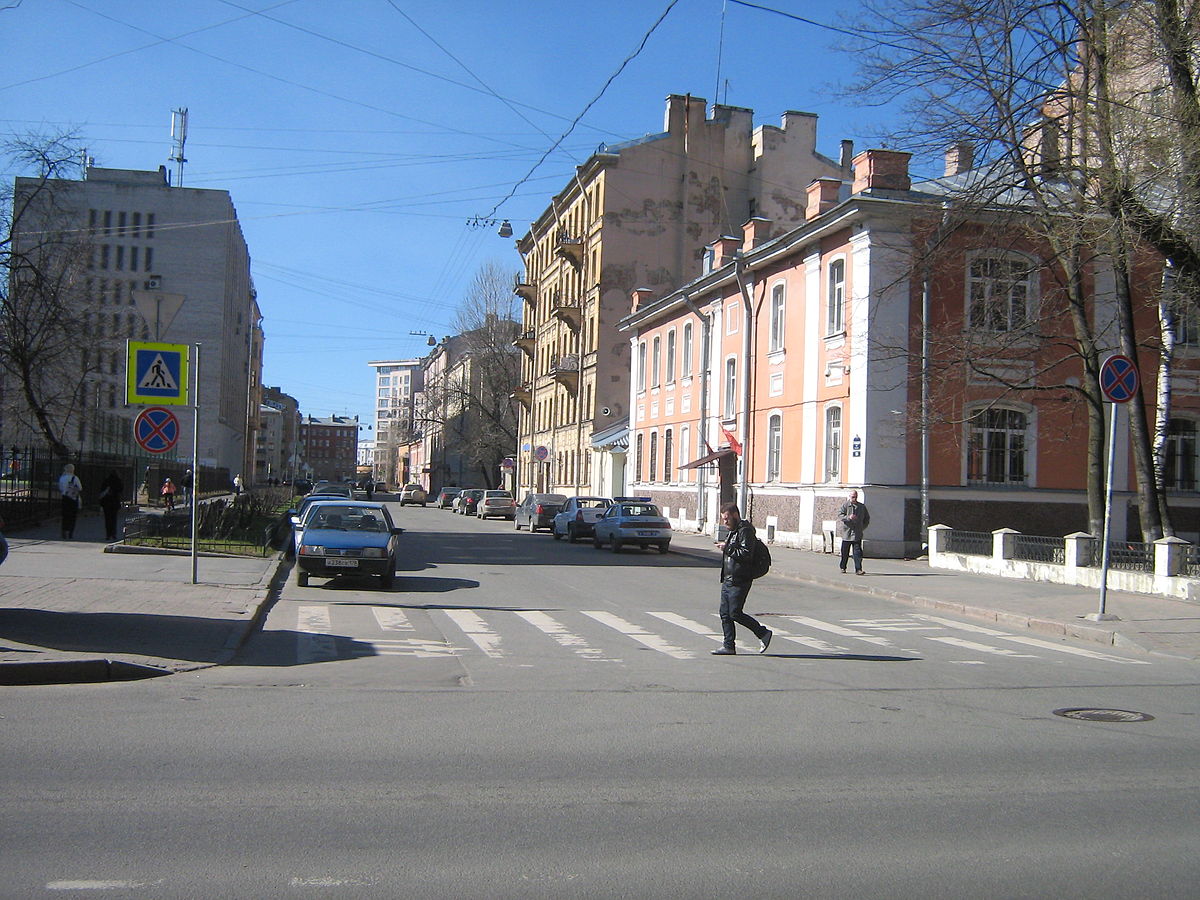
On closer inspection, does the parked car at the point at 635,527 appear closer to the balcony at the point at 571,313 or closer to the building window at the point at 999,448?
the building window at the point at 999,448

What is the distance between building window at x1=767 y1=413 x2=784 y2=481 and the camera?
111 ft

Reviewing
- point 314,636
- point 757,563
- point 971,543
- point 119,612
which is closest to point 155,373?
point 119,612

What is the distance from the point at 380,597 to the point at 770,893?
1351 cm

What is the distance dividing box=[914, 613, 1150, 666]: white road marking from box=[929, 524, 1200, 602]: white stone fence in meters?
4.25

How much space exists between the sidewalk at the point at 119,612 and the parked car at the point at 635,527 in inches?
479

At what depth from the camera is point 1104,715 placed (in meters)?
8.77

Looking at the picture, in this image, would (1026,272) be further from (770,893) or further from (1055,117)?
(770,893)

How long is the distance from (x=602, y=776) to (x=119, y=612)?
8.58m

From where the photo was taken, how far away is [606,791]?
6.20m

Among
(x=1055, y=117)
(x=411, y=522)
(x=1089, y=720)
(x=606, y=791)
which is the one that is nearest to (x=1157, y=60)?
(x=1055, y=117)

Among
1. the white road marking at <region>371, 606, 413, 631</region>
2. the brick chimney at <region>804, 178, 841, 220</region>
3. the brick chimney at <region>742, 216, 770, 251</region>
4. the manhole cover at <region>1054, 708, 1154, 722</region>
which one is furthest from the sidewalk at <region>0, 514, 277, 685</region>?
the brick chimney at <region>742, 216, 770, 251</region>

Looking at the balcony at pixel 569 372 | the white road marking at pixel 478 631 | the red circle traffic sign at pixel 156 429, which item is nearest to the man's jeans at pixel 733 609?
the white road marking at pixel 478 631

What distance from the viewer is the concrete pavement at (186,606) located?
401 inches

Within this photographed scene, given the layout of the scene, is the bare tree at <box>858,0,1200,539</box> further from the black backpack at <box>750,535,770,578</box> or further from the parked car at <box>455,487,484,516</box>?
the parked car at <box>455,487,484,516</box>
